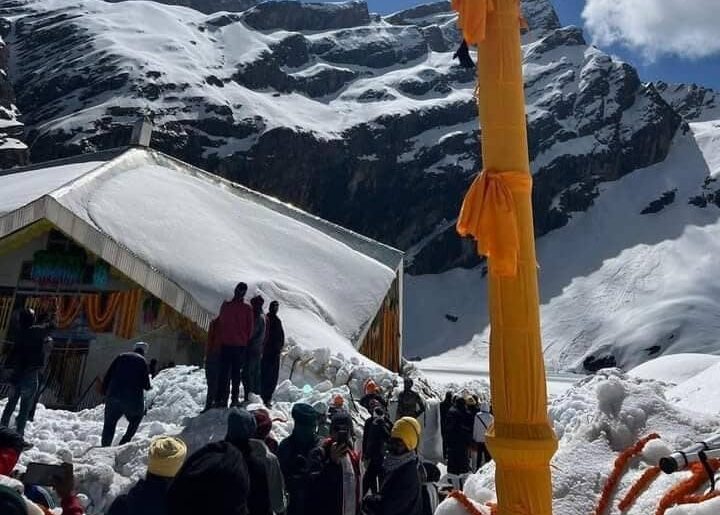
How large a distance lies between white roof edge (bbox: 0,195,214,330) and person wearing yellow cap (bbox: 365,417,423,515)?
859 centimetres

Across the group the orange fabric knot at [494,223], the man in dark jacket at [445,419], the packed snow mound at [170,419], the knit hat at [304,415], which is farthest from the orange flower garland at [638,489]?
the man in dark jacket at [445,419]

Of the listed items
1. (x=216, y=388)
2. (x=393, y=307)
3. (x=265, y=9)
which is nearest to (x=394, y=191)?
(x=265, y=9)

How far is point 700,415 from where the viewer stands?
3.98m

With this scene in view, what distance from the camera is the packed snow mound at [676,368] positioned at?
564 inches

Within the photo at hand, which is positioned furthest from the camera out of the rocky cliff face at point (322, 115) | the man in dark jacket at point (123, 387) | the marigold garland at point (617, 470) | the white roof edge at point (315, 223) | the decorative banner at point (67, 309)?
the rocky cliff face at point (322, 115)

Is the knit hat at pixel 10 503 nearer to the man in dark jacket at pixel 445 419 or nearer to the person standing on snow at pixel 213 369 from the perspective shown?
the person standing on snow at pixel 213 369

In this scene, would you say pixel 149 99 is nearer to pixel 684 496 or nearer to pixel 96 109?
pixel 96 109

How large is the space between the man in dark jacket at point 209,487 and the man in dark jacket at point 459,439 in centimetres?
561

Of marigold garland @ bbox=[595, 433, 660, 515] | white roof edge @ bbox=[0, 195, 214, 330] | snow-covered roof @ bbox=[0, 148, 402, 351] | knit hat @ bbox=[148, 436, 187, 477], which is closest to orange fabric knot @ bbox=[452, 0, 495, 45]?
marigold garland @ bbox=[595, 433, 660, 515]

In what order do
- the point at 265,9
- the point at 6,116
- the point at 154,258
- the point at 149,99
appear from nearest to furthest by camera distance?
1. the point at 154,258
2. the point at 6,116
3. the point at 149,99
4. the point at 265,9

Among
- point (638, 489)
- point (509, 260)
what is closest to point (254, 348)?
point (638, 489)

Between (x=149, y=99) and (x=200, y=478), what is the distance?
6538cm

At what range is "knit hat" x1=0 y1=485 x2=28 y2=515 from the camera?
248 centimetres

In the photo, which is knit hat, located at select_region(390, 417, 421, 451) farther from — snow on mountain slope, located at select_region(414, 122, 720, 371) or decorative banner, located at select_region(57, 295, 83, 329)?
snow on mountain slope, located at select_region(414, 122, 720, 371)
